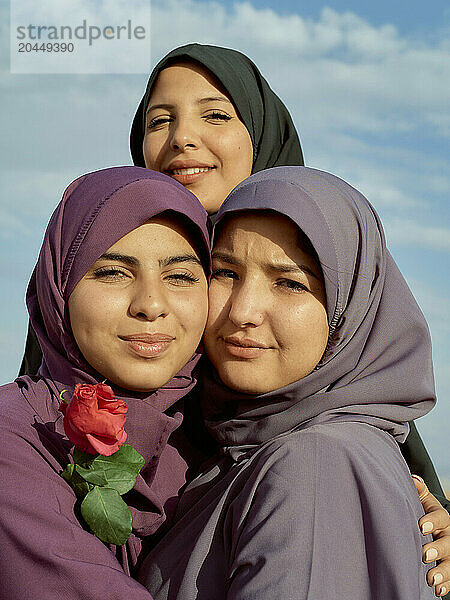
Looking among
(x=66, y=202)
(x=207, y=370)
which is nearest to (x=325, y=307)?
(x=207, y=370)

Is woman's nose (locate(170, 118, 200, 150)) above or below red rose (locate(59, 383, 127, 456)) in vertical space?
above

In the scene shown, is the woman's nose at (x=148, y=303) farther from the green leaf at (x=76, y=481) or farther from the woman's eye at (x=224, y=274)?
the green leaf at (x=76, y=481)

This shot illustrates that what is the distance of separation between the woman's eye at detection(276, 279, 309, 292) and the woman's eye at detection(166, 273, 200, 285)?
0.30 metres

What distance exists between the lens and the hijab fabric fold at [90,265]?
117 inches

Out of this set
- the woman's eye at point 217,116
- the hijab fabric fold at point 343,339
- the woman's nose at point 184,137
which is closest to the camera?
the hijab fabric fold at point 343,339

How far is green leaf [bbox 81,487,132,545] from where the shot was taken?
2768mm

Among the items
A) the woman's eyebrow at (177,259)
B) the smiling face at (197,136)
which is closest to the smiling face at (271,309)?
the woman's eyebrow at (177,259)

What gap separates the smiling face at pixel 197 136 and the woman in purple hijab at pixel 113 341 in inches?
50.4

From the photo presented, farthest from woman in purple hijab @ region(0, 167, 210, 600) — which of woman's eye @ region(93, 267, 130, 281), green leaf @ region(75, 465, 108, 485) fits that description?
green leaf @ region(75, 465, 108, 485)

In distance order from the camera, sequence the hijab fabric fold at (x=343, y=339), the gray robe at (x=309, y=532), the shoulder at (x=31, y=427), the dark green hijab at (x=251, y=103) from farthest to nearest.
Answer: the dark green hijab at (x=251, y=103) < the hijab fabric fold at (x=343, y=339) < the shoulder at (x=31, y=427) < the gray robe at (x=309, y=532)

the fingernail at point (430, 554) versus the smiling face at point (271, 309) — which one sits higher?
the smiling face at point (271, 309)

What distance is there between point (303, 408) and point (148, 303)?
62cm

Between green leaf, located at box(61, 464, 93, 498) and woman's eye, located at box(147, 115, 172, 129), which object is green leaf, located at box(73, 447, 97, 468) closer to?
green leaf, located at box(61, 464, 93, 498)

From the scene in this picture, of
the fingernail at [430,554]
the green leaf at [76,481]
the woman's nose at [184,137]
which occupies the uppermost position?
the woman's nose at [184,137]
